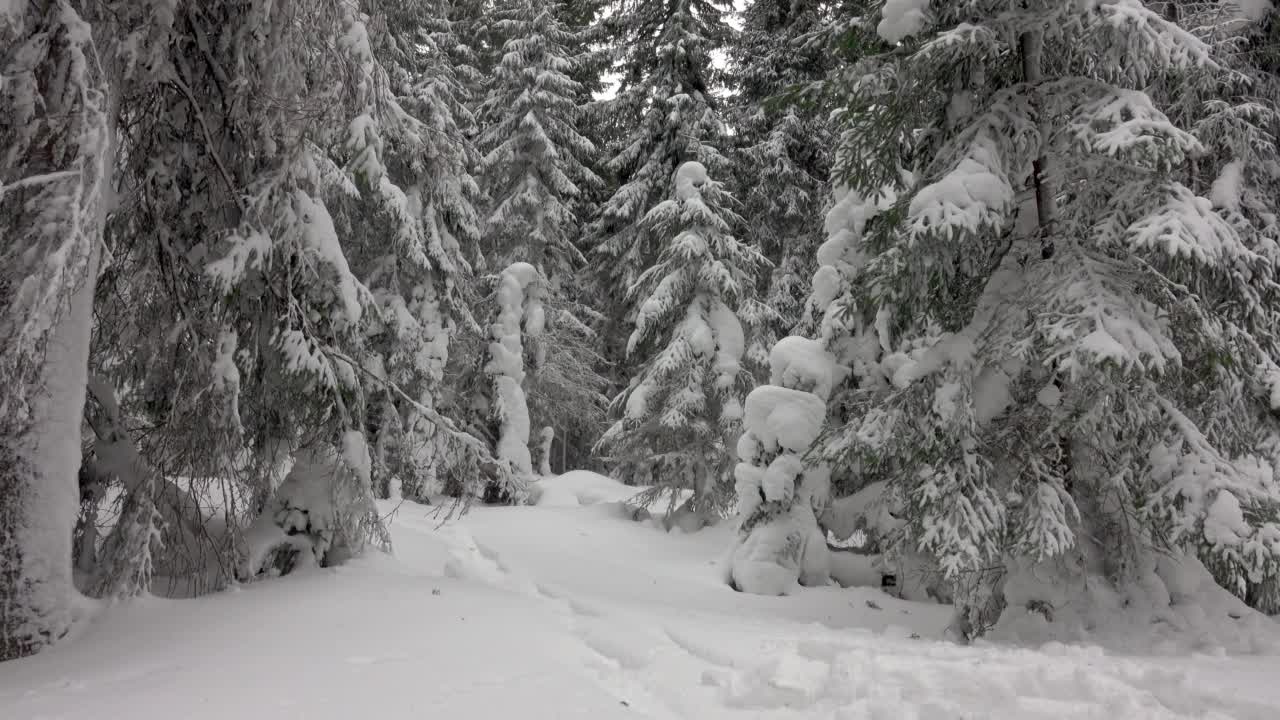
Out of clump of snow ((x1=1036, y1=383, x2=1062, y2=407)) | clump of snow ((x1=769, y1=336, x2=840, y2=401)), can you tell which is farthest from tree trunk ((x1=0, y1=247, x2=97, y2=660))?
clump of snow ((x1=769, y1=336, x2=840, y2=401))

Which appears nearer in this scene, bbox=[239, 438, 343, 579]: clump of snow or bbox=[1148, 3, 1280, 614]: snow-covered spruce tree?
bbox=[239, 438, 343, 579]: clump of snow

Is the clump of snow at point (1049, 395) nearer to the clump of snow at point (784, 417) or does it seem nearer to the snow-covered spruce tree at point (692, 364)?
the clump of snow at point (784, 417)

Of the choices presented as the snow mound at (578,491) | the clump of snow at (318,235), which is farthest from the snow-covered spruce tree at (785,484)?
the snow mound at (578,491)

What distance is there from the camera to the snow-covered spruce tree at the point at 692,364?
1190 cm

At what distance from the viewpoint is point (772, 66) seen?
712 inches

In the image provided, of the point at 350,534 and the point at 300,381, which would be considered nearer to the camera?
the point at 300,381

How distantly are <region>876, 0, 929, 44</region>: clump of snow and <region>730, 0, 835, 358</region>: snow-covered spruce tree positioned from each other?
10.5 metres

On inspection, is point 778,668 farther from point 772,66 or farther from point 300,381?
point 772,66

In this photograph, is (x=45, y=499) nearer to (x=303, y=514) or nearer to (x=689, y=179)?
(x=303, y=514)

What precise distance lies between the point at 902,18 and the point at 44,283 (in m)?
6.23

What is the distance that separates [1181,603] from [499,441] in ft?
39.6

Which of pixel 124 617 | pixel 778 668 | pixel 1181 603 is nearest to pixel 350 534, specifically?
pixel 124 617

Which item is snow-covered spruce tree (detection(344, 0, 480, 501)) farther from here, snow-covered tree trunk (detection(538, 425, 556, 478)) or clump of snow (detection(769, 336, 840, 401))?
clump of snow (detection(769, 336, 840, 401))

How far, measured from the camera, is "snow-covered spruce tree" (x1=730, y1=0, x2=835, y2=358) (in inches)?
691
